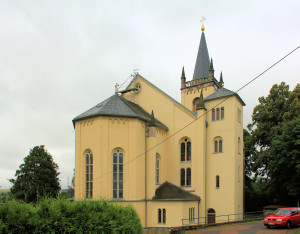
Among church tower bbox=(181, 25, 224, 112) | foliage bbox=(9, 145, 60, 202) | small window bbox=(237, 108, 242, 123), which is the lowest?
foliage bbox=(9, 145, 60, 202)

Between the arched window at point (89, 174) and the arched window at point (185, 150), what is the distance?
9.05 m

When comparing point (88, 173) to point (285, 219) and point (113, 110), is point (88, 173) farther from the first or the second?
point (285, 219)

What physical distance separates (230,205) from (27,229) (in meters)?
19.0

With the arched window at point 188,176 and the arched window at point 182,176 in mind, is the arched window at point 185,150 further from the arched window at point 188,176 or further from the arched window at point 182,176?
the arched window at point 188,176

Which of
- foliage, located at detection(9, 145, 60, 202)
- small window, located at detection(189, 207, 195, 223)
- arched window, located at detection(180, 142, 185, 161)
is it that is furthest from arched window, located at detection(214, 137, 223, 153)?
foliage, located at detection(9, 145, 60, 202)

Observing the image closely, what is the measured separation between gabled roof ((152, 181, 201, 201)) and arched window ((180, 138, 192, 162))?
2.94 m

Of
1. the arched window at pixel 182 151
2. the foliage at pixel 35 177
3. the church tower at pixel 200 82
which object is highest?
the church tower at pixel 200 82

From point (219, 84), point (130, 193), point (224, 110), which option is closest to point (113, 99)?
point (130, 193)

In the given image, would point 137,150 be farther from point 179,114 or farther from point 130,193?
point 179,114

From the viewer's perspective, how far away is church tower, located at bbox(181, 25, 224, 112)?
141 feet

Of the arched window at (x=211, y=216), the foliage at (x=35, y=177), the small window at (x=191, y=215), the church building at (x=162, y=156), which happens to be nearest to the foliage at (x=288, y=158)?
the church building at (x=162, y=156)

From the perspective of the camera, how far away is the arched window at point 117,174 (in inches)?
942

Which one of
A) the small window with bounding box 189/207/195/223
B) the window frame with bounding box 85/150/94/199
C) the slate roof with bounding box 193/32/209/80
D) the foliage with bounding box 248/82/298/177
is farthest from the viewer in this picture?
the slate roof with bounding box 193/32/209/80

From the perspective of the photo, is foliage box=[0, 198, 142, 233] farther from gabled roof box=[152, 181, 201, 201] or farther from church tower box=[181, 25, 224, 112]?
church tower box=[181, 25, 224, 112]
